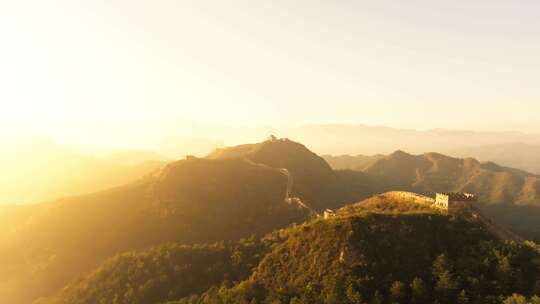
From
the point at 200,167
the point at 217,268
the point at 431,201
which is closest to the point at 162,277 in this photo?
the point at 217,268

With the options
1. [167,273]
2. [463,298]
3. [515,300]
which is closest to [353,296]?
[463,298]

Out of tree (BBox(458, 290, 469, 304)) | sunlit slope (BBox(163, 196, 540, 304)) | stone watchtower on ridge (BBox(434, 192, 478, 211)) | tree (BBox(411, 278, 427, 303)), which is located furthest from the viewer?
stone watchtower on ridge (BBox(434, 192, 478, 211))

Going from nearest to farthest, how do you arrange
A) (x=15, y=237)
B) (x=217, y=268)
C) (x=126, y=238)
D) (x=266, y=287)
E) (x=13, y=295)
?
1. (x=266, y=287)
2. (x=217, y=268)
3. (x=13, y=295)
4. (x=126, y=238)
5. (x=15, y=237)

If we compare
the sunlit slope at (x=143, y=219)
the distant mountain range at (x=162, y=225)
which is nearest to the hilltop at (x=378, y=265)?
the distant mountain range at (x=162, y=225)

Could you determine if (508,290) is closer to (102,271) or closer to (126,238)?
(102,271)

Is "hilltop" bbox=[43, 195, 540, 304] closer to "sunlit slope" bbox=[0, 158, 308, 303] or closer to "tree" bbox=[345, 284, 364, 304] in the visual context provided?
"tree" bbox=[345, 284, 364, 304]

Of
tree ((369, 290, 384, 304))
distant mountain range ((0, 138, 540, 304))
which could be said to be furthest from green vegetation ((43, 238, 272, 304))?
tree ((369, 290, 384, 304))
